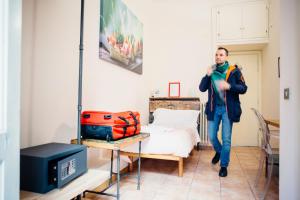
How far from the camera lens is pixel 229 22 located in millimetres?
4316

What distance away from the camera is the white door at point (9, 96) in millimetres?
648

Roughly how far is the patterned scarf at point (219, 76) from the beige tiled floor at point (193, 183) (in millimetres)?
970

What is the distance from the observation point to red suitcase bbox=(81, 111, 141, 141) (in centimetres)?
174

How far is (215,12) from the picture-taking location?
4.39m

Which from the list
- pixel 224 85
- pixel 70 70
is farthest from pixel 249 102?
pixel 70 70

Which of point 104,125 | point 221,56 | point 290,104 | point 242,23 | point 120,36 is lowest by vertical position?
point 104,125

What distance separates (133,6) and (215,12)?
1.89 metres

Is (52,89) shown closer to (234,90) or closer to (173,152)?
(173,152)

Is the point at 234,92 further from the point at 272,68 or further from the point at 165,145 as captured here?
the point at 272,68

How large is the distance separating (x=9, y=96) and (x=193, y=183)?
2.20 meters

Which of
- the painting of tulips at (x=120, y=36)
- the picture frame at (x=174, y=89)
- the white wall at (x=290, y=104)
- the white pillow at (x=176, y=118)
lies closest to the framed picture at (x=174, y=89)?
the picture frame at (x=174, y=89)

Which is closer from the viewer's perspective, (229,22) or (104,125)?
(104,125)

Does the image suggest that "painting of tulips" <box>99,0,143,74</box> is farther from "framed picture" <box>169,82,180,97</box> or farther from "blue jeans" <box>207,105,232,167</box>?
"blue jeans" <box>207,105,232,167</box>

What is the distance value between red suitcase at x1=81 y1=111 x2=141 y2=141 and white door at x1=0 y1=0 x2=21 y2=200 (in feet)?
3.38
